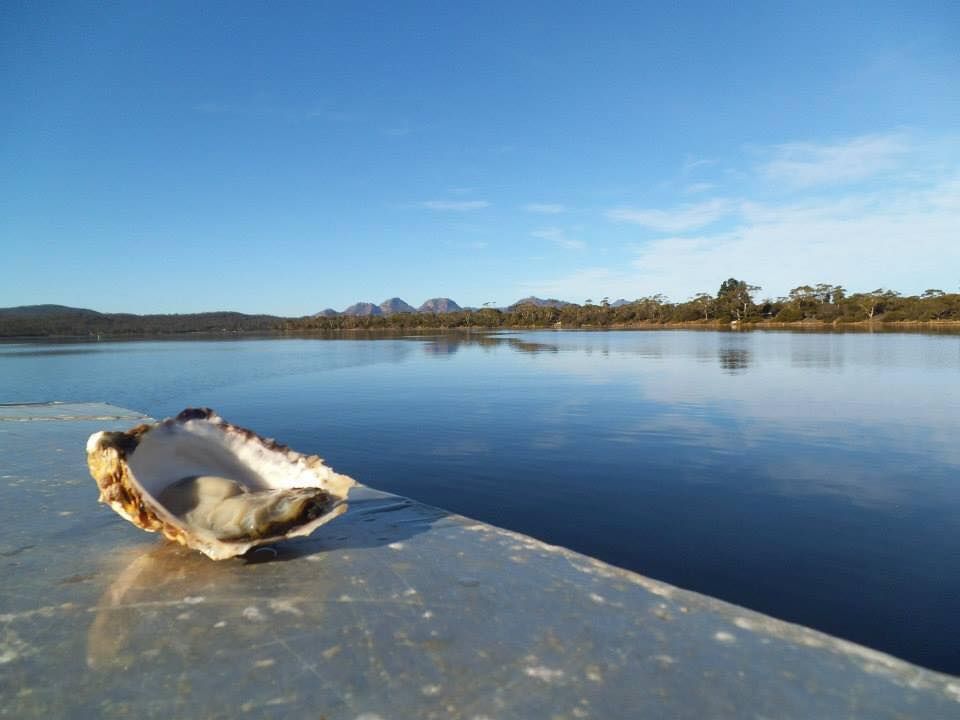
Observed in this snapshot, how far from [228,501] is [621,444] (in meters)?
7.34

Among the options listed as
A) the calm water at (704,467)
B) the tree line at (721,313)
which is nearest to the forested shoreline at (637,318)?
the tree line at (721,313)

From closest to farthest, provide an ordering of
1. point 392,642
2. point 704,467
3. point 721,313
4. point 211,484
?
1. point 392,642
2. point 211,484
3. point 704,467
4. point 721,313

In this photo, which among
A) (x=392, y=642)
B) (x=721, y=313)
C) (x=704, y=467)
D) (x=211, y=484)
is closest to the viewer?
(x=392, y=642)

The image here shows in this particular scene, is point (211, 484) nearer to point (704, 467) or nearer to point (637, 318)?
point (704, 467)

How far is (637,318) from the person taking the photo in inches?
5827

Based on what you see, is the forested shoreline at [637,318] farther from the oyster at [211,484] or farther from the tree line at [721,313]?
the oyster at [211,484]

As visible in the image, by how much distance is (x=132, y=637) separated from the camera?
7.97 feet

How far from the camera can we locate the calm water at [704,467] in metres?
4.53

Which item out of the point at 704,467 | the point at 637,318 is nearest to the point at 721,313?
the point at 637,318

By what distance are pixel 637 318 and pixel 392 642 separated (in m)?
152

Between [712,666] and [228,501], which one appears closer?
[712,666]

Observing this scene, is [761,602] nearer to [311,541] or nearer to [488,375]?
[311,541]

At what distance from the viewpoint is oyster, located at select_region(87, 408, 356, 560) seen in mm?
3129

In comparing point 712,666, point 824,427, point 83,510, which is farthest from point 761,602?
point 824,427
